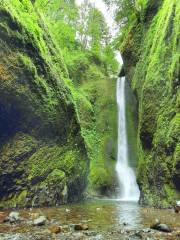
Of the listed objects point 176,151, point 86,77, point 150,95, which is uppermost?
point 86,77

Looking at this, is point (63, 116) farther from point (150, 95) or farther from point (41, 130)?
point (150, 95)

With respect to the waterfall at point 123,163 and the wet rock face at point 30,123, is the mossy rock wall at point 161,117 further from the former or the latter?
the waterfall at point 123,163

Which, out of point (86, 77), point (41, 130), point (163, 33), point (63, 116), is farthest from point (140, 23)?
point (86, 77)

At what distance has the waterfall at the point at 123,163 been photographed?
71.1 ft

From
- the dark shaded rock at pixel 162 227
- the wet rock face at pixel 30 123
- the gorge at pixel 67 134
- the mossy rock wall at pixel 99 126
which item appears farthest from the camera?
the mossy rock wall at pixel 99 126

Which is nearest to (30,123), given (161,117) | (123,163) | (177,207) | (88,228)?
(161,117)

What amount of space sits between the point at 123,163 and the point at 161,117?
10.3 m

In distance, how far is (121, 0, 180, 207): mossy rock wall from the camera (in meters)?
13.2

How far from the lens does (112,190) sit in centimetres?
2192

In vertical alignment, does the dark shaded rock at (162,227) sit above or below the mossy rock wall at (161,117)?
below

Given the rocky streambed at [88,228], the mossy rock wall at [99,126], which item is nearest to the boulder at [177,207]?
the rocky streambed at [88,228]

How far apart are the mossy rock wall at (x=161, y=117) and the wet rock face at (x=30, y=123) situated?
10.7 ft

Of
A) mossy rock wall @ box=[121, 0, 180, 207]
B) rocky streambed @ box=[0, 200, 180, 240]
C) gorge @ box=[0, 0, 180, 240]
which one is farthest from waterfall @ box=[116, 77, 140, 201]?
rocky streambed @ box=[0, 200, 180, 240]

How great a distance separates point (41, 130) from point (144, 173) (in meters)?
4.96
